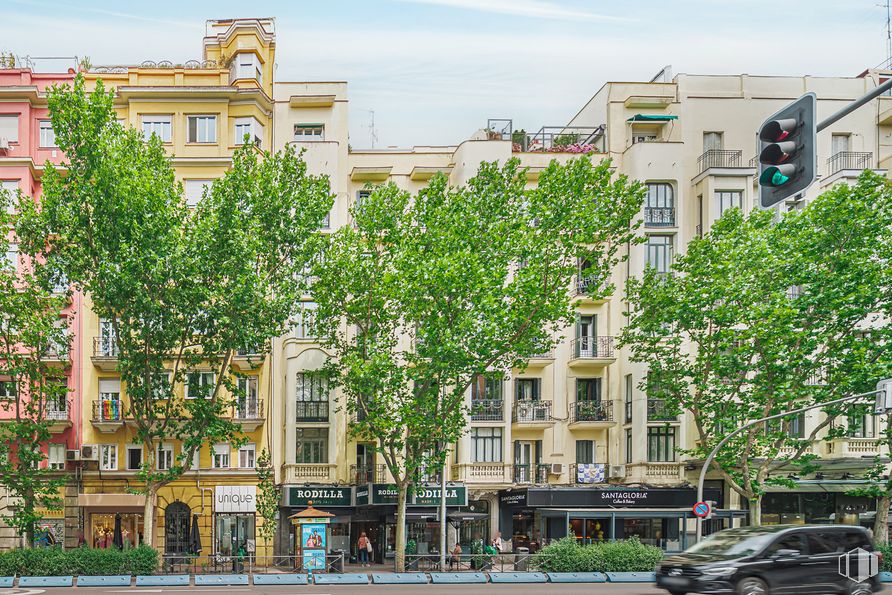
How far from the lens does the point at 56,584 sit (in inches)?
1297

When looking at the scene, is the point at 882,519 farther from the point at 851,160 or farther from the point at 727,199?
the point at 851,160

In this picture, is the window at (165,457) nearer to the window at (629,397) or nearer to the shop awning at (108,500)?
the shop awning at (108,500)

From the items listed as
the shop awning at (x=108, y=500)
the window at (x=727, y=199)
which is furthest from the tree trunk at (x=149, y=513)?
the window at (x=727, y=199)

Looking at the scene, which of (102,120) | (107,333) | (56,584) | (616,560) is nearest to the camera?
(56,584)

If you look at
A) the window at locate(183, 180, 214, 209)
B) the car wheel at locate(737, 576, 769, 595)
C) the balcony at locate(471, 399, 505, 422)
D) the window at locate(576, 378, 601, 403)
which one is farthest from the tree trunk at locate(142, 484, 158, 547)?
the car wheel at locate(737, 576, 769, 595)

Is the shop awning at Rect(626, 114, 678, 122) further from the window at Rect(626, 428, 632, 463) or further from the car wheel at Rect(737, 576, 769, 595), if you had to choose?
the car wheel at Rect(737, 576, 769, 595)

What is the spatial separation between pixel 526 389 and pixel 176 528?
53.6 ft

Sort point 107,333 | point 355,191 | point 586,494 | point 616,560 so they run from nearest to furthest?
point 616,560 < point 107,333 < point 586,494 < point 355,191

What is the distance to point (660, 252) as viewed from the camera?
1997 inches

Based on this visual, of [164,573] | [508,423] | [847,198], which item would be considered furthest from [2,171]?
[847,198]

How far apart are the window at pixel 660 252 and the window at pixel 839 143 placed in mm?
9528

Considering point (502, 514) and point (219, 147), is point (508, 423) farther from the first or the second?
point (219, 147)

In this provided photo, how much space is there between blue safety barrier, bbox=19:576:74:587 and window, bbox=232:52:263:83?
81.1 feet

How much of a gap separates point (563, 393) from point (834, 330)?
13013 millimetres
